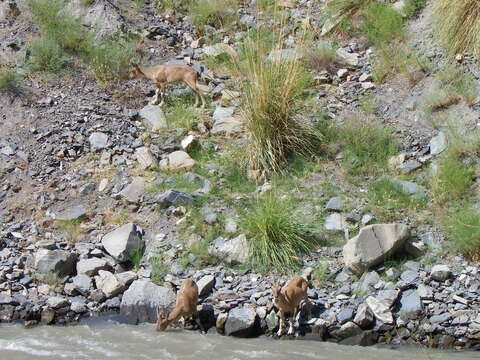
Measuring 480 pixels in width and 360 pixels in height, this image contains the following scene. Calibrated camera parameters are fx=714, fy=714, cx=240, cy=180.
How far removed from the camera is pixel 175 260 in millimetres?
8641

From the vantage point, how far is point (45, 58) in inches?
476

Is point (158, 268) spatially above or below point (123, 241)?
below

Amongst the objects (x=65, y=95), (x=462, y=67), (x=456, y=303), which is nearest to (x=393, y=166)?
(x=462, y=67)

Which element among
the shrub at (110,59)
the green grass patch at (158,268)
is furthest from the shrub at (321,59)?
the green grass patch at (158,268)

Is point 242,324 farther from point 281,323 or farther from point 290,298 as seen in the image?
point 290,298

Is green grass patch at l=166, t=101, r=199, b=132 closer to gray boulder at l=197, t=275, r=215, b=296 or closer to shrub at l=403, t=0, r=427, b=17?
gray boulder at l=197, t=275, r=215, b=296

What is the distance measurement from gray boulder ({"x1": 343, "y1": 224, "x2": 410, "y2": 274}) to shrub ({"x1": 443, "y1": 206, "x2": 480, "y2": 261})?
565mm

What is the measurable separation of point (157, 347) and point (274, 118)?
153 inches

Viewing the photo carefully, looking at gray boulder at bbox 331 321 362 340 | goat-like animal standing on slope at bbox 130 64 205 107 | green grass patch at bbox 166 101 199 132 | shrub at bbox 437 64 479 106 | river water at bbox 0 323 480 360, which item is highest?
goat-like animal standing on slope at bbox 130 64 205 107

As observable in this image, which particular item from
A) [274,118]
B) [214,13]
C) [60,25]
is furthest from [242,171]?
[60,25]

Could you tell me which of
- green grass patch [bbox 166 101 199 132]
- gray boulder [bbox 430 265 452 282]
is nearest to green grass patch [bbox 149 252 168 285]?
green grass patch [bbox 166 101 199 132]

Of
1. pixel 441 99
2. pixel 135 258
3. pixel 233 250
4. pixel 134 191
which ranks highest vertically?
pixel 441 99

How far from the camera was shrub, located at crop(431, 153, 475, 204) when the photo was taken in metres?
8.88

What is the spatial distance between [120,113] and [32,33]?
2831 millimetres
